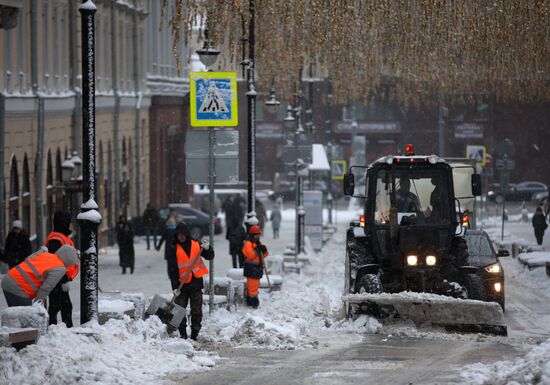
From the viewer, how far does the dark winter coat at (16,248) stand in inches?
1120

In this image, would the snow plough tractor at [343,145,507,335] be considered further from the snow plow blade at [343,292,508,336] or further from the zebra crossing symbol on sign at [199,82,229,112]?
the zebra crossing symbol on sign at [199,82,229,112]

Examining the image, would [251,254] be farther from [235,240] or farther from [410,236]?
[235,240]

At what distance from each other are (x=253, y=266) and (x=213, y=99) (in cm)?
380

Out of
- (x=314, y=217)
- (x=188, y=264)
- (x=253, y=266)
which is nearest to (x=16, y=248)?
(x=253, y=266)

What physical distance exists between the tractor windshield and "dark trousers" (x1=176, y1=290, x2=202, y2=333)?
4.62 m

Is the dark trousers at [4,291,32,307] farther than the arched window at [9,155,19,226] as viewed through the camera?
No

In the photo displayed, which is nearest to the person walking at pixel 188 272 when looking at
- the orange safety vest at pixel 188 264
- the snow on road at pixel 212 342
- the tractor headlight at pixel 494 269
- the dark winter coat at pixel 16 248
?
the orange safety vest at pixel 188 264

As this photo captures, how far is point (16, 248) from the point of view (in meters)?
28.6

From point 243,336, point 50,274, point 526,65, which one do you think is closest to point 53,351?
point 50,274

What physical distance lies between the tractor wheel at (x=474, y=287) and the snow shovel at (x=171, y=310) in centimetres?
451

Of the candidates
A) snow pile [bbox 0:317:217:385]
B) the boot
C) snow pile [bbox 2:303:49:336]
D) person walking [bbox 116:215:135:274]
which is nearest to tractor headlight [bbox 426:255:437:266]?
the boot

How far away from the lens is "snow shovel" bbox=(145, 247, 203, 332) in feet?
55.7

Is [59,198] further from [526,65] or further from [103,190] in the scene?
[526,65]

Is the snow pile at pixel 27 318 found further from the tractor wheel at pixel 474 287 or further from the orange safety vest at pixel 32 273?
the tractor wheel at pixel 474 287
